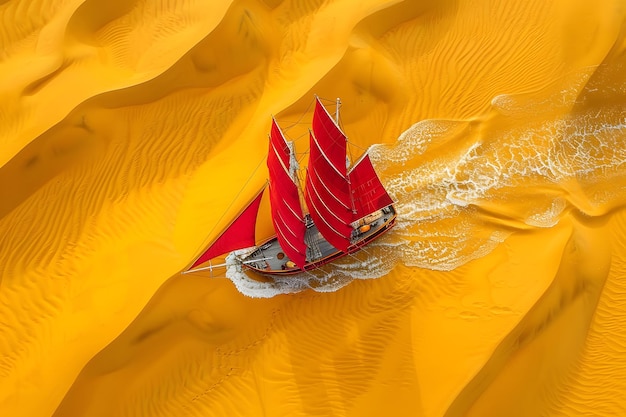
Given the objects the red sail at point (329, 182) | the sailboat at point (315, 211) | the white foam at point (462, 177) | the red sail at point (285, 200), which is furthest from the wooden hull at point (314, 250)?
the red sail at point (285, 200)

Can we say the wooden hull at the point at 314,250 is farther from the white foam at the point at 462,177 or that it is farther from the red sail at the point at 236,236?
the red sail at the point at 236,236

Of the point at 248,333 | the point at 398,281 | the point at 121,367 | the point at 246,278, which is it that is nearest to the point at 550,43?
the point at 398,281

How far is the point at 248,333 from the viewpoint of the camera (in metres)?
8.25

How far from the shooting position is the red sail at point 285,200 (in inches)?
281

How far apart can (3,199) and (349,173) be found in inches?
306

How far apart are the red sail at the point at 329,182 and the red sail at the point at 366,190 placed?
0.29m

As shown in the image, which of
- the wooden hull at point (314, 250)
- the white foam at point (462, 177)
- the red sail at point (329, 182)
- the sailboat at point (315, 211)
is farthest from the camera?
the white foam at point (462, 177)

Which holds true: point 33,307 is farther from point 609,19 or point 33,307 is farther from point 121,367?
point 609,19

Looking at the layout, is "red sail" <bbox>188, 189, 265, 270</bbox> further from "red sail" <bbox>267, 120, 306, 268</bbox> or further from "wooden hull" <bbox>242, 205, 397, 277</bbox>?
"wooden hull" <bbox>242, 205, 397, 277</bbox>

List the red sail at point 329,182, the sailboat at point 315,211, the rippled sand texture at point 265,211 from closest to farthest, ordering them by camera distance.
Result: 1. the red sail at point 329,182
2. the sailboat at point 315,211
3. the rippled sand texture at point 265,211

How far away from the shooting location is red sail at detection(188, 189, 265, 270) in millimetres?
7426

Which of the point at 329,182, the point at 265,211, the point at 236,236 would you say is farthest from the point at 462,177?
the point at 236,236

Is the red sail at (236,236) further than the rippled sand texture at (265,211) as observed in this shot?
No

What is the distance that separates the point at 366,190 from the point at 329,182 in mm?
997
